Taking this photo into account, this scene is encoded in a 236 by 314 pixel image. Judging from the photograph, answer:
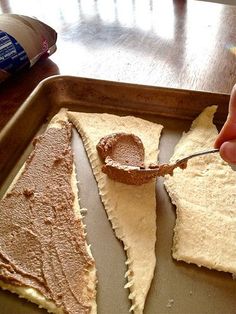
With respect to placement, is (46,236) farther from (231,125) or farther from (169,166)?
(231,125)

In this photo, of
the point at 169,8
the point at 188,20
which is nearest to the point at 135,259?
the point at 188,20

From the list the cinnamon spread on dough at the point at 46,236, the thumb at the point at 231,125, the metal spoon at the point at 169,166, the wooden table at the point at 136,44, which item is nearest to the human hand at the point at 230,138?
the thumb at the point at 231,125

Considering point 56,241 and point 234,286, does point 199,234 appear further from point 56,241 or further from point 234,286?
point 56,241

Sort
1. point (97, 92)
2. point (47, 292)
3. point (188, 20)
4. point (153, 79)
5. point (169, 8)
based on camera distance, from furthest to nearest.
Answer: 1. point (169, 8)
2. point (188, 20)
3. point (153, 79)
4. point (97, 92)
5. point (47, 292)

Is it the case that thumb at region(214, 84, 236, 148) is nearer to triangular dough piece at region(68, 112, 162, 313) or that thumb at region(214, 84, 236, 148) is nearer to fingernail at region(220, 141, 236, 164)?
fingernail at region(220, 141, 236, 164)

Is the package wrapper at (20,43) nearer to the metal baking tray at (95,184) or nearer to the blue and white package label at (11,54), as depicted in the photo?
the blue and white package label at (11,54)

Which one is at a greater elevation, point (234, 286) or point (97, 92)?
point (97, 92)
